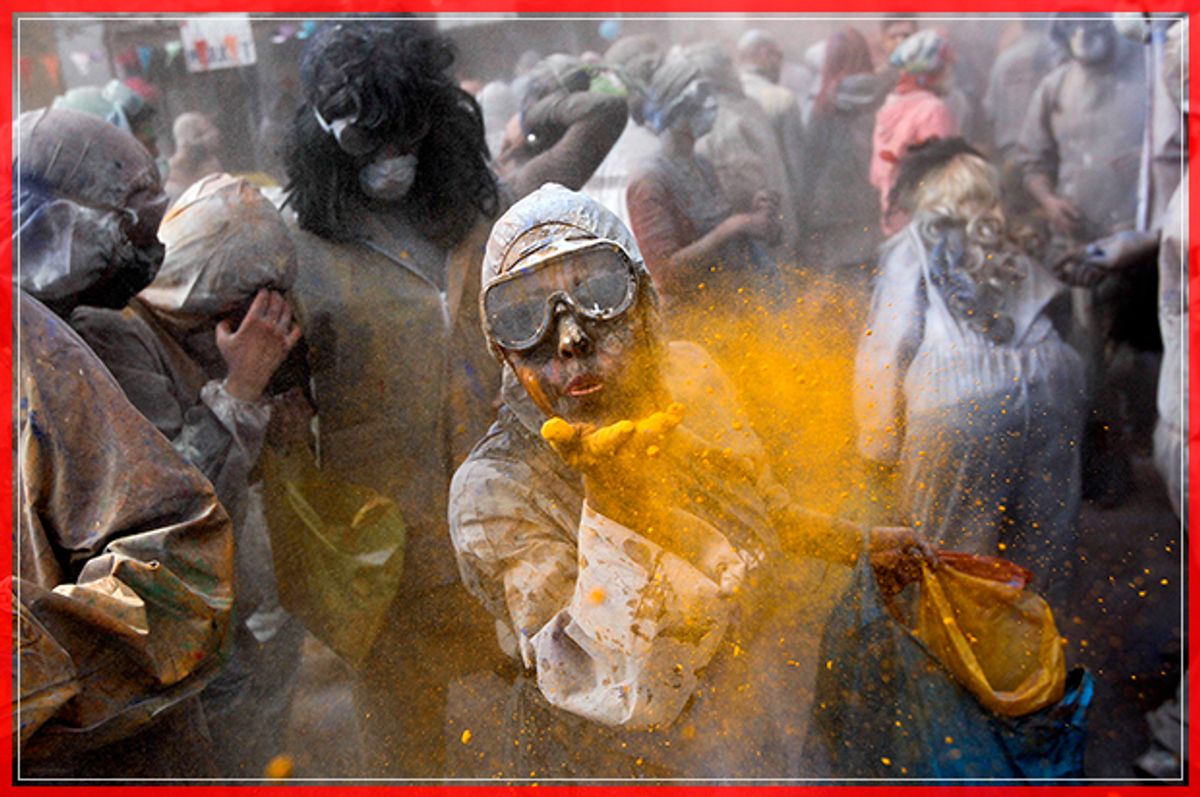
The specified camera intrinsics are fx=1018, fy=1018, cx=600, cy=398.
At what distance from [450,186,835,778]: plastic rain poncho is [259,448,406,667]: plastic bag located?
29cm

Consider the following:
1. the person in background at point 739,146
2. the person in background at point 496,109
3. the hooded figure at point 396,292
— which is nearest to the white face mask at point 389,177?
the hooded figure at point 396,292

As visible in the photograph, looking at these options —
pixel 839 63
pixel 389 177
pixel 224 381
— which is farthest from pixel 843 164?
pixel 224 381

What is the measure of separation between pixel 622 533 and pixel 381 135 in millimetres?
1202

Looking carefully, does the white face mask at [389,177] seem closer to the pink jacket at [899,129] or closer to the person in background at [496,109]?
the person in background at [496,109]

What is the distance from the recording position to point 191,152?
2797 millimetres

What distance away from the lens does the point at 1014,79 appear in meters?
3.76

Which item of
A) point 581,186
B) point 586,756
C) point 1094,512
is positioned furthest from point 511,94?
point 1094,512

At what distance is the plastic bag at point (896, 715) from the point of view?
250 centimetres

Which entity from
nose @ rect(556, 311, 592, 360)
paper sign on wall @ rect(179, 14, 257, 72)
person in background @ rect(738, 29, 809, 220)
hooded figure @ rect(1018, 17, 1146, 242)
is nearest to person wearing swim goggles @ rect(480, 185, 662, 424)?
nose @ rect(556, 311, 592, 360)

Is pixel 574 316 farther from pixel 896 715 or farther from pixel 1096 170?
pixel 1096 170

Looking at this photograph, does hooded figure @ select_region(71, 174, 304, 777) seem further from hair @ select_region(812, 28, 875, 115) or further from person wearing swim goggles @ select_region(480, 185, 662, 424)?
hair @ select_region(812, 28, 875, 115)

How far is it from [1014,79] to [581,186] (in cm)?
196

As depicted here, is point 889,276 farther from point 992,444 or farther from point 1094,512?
point 1094,512

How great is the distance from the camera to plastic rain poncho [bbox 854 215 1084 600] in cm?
255
